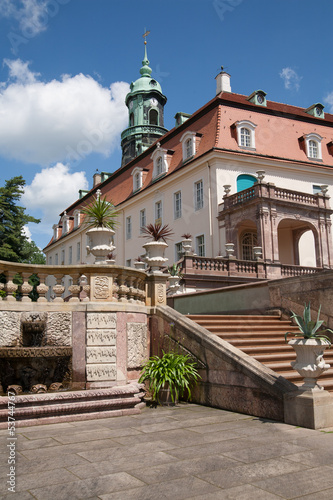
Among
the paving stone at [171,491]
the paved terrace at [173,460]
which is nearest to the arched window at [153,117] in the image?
the paved terrace at [173,460]

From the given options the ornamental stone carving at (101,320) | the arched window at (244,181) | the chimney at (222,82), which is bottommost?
the ornamental stone carving at (101,320)

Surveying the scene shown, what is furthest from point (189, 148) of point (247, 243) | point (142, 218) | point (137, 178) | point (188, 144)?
point (142, 218)

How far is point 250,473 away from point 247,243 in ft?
76.4

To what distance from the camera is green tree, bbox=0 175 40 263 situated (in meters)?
39.8

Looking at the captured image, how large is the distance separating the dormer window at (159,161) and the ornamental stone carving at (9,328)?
78.9 ft

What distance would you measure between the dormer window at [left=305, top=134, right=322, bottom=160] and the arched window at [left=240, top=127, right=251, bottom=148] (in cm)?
454

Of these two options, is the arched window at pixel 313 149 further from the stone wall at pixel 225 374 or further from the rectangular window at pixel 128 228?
the stone wall at pixel 225 374

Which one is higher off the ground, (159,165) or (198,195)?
→ (159,165)

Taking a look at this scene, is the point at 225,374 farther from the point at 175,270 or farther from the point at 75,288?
the point at 175,270

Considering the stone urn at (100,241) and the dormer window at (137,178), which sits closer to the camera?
the stone urn at (100,241)

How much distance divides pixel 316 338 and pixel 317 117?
29.2 m

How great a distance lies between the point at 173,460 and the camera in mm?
4824

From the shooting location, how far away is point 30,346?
8.59 m

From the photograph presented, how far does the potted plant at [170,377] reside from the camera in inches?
321
